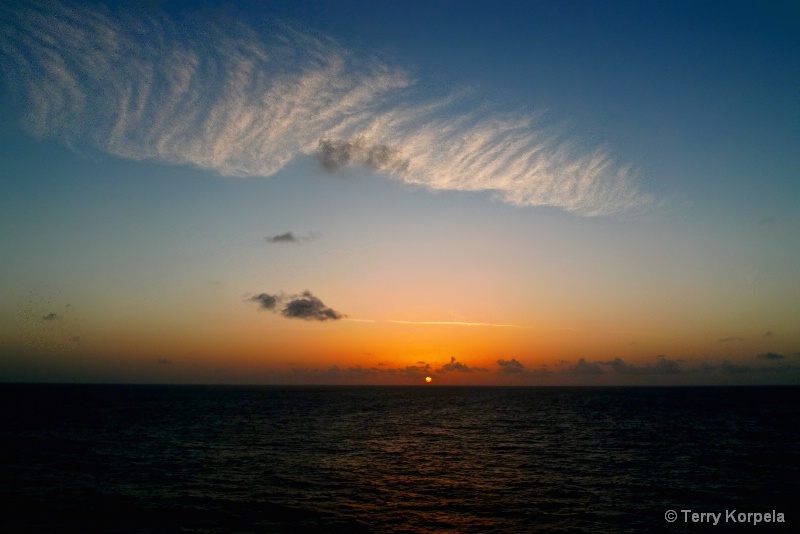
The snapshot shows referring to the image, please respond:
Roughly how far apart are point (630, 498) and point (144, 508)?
116ft

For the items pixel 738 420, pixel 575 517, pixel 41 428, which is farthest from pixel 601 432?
pixel 41 428

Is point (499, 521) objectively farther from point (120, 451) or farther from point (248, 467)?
point (120, 451)

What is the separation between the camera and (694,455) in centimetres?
5656

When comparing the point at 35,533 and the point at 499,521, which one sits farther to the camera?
the point at 499,521

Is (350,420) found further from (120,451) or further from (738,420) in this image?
(738,420)

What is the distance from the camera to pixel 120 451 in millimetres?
57406

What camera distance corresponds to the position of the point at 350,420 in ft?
340

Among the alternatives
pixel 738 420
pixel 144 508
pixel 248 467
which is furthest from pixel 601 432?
pixel 144 508

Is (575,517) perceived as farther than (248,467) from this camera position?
No

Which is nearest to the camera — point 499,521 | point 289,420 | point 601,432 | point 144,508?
point 499,521

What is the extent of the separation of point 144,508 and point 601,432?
67771mm

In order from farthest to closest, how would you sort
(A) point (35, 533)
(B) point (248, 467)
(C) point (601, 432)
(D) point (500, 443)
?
1. (C) point (601, 432)
2. (D) point (500, 443)
3. (B) point (248, 467)
4. (A) point (35, 533)

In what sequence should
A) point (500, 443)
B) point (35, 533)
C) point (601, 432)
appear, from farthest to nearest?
point (601, 432)
point (500, 443)
point (35, 533)

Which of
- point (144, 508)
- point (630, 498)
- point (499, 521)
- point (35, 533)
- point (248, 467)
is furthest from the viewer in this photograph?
point (248, 467)
